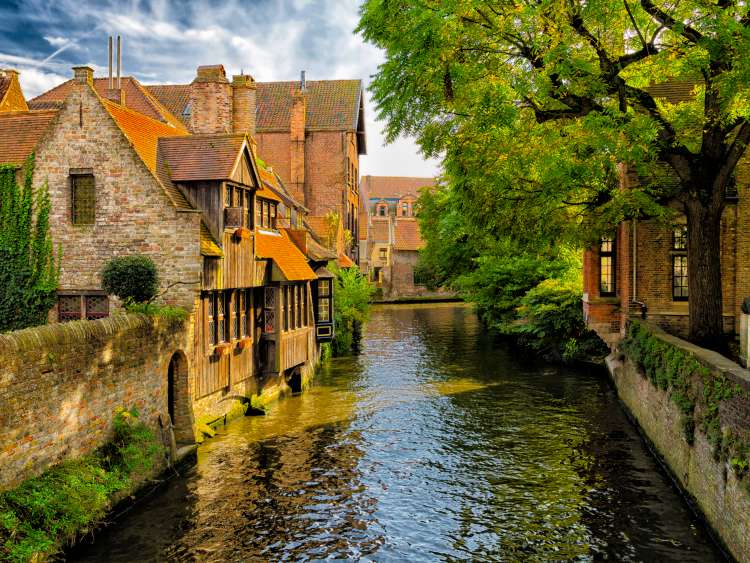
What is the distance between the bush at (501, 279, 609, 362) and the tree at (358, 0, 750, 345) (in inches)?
476

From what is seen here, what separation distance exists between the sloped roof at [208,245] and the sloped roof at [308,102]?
1167 inches

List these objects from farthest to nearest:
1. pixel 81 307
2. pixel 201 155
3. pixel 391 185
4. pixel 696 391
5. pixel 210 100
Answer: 1. pixel 391 185
2. pixel 210 100
3. pixel 201 155
4. pixel 81 307
5. pixel 696 391

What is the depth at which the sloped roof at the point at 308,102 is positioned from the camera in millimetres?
46281

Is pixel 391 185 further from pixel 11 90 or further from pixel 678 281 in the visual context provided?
pixel 678 281

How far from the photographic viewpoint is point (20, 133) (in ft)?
60.6

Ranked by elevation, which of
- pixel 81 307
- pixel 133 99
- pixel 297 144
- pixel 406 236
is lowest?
pixel 81 307

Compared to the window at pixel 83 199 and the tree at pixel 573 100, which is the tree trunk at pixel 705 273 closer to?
the tree at pixel 573 100

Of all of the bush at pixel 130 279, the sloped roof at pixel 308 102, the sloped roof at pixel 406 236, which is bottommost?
the bush at pixel 130 279

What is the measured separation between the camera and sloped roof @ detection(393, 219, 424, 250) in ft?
245

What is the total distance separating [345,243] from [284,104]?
10835mm

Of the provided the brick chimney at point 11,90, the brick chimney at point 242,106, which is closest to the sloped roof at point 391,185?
the brick chimney at point 11,90

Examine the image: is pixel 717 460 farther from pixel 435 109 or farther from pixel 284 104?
pixel 284 104

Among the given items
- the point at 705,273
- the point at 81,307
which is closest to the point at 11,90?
the point at 81,307

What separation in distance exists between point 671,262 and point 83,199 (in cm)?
1641
